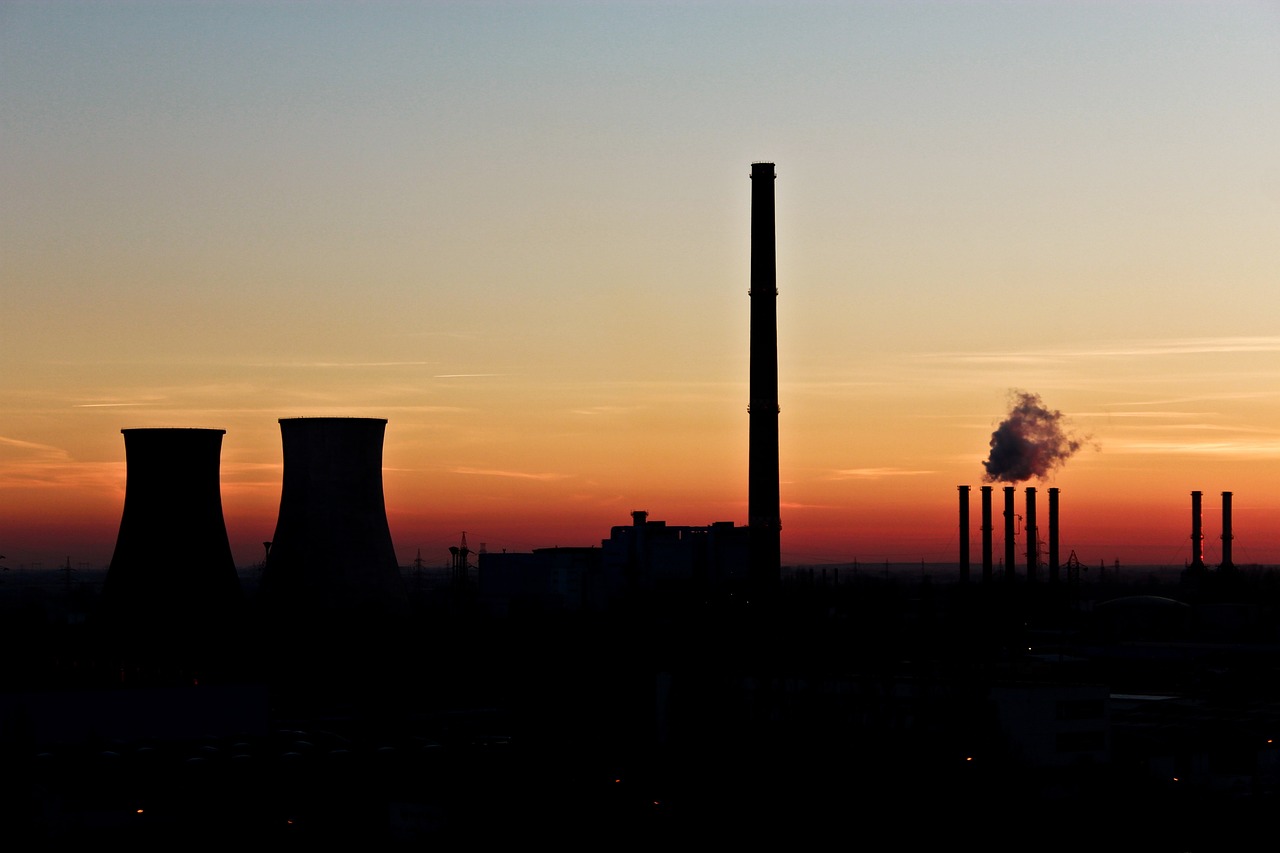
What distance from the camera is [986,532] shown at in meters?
56.5

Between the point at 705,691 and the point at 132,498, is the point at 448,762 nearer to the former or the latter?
the point at 705,691

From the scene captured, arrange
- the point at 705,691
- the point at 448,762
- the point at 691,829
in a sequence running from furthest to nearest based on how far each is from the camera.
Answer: the point at 705,691 → the point at 448,762 → the point at 691,829

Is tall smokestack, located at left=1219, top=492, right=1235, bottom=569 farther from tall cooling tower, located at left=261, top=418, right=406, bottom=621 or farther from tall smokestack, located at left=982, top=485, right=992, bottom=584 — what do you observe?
tall cooling tower, located at left=261, top=418, right=406, bottom=621

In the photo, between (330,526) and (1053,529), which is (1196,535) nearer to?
(1053,529)

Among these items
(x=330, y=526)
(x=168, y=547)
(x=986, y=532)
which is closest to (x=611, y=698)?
(x=330, y=526)

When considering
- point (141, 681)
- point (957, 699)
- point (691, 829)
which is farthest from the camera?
point (141, 681)

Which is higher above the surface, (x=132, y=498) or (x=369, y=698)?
(x=132, y=498)

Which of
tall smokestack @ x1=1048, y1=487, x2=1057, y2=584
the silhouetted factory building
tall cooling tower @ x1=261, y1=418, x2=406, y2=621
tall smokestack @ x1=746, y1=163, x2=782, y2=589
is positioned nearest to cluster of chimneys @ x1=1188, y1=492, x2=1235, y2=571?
tall smokestack @ x1=1048, y1=487, x2=1057, y2=584

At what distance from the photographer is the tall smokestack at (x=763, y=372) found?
39.7 m

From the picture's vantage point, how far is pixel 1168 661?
44.6 metres

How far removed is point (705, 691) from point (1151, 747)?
7.11 metres

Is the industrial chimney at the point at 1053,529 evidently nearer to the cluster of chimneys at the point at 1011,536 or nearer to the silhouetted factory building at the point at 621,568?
the cluster of chimneys at the point at 1011,536

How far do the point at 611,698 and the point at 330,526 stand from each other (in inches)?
294

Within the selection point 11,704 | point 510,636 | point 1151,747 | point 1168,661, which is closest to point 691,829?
point 1151,747
